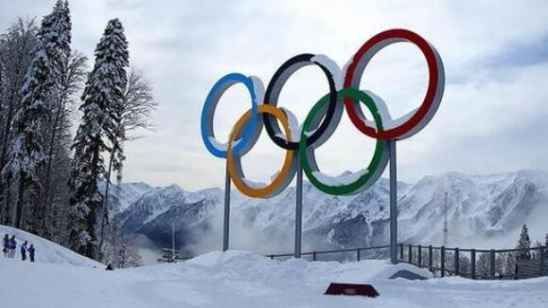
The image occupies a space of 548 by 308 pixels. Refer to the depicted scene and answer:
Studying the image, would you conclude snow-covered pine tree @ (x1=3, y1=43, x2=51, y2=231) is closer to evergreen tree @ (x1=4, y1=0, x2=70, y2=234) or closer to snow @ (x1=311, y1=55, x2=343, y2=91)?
evergreen tree @ (x1=4, y1=0, x2=70, y2=234)

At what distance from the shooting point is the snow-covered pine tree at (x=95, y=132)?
3198cm

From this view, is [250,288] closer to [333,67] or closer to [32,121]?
[333,67]

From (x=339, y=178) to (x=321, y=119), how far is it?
2.46 meters

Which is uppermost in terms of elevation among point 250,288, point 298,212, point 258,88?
point 258,88

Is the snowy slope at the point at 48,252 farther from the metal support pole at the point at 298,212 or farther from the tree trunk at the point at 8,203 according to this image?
the metal support pole at the point at 298,212

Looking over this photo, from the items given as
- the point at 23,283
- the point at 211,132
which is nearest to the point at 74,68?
the point at 211,132

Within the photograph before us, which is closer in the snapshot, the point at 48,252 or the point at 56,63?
the point at 48,252

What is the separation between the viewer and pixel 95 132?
32.3m

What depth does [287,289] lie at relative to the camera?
16.7 metres

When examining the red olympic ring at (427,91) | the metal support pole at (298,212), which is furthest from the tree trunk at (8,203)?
the red olympic ring at (427,91)

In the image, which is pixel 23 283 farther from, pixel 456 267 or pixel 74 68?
→ pixel 74 68

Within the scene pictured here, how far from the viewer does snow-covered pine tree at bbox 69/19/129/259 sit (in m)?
32.0

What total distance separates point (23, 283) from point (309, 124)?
34.8 feet

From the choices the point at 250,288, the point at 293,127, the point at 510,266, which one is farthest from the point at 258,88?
the point at 510,266
